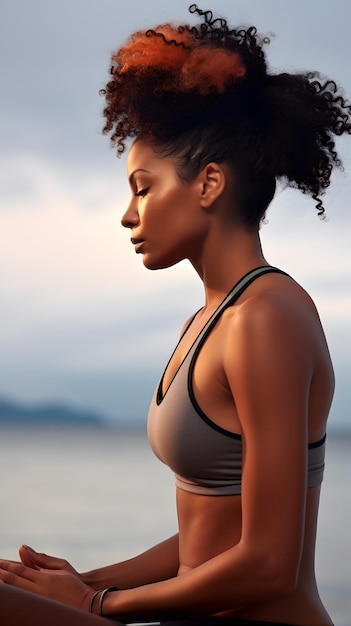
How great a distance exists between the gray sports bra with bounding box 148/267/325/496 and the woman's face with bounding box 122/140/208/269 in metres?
0.12

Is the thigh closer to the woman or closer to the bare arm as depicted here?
the woman

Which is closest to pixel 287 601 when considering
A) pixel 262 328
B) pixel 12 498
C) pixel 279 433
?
pixel 279 433

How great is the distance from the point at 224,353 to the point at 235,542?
280 millimetres

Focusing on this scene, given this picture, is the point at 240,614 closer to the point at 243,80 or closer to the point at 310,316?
the point at 310,316

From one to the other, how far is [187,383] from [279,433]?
0.66ft

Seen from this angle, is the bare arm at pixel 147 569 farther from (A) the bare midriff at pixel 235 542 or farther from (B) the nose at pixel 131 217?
(B) the nose at pixel 131 217

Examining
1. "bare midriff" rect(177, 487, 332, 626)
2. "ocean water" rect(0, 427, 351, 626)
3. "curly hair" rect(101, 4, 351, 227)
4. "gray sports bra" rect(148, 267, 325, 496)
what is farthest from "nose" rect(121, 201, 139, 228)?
"ocean water" rect(0, 427, 351, 626)

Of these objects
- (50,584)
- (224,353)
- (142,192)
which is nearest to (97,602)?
(50,584)

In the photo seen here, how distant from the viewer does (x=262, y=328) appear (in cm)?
158

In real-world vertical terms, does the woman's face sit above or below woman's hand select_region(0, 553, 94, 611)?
above

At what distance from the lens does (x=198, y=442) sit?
163 cm

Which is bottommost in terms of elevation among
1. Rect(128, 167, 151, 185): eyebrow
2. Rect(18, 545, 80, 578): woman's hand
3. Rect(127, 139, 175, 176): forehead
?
Rect(18, 545, 80, 578): woman's hand

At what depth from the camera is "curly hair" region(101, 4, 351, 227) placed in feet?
5.74

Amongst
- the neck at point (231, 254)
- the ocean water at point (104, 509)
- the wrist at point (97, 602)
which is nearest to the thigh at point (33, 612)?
the wrist at point (97, 602)
